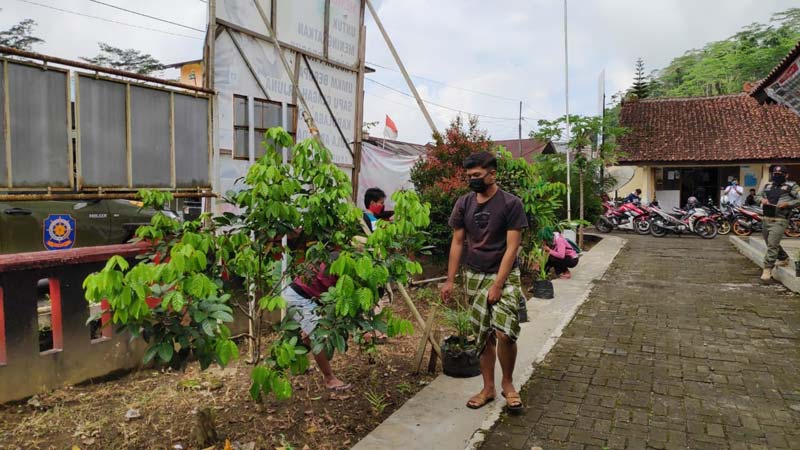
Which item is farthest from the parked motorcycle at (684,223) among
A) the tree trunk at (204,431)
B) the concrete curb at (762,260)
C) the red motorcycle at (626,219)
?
the tree trunk at (204,431)

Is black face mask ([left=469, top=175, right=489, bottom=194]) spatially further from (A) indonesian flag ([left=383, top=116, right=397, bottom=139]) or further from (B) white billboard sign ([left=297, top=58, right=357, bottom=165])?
(A) indonesian flag ([left=383, top=116, right=397, bottom=139])

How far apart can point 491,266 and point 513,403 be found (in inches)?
37.8

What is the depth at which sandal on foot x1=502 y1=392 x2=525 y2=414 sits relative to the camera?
3752 mm

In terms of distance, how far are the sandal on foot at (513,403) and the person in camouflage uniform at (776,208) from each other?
672cm

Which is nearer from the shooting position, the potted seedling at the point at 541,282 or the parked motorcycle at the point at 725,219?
the potted seedling at the point at 541,282

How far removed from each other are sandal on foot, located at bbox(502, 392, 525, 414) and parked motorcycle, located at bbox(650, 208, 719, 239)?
14.8 meters

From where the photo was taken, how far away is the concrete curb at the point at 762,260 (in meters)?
7.89

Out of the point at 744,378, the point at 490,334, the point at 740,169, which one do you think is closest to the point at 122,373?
the point at 490,334

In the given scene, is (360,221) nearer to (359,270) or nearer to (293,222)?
(293,222)

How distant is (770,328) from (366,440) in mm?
5028

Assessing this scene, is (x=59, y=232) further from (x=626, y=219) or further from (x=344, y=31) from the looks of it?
(x=626, y=219)

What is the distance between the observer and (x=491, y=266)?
3.77 m

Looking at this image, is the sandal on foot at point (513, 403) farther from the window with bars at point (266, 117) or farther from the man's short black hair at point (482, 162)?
the window with bars at point (266, 117)

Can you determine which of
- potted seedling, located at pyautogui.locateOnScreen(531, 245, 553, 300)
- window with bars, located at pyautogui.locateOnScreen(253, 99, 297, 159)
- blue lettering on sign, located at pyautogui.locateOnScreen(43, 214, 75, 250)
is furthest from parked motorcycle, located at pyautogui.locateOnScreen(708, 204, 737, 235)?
blue lettering on sign, located at pyautogui.locateOnScreen(43, 214, 75, 250)
